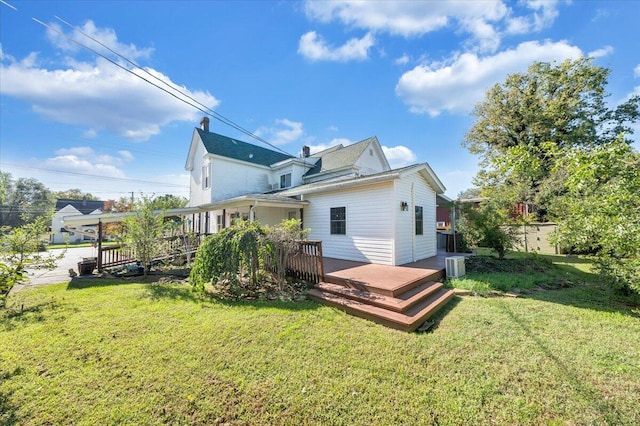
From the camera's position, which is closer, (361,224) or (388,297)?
(388,297)

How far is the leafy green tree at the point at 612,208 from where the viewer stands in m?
4.11

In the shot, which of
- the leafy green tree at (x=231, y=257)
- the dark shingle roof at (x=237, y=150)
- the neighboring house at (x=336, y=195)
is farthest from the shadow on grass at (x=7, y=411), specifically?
the dark shingle roof at (x=237, y=150)

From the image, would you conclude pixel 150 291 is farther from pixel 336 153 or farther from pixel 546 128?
pixel 546 128

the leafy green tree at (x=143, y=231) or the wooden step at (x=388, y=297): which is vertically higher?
the leafy green tree at (x=143, y=231)

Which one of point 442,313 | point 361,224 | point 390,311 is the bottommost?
point 442,313

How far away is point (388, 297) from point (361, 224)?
4135 mm

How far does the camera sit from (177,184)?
132 feet

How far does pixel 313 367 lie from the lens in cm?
322

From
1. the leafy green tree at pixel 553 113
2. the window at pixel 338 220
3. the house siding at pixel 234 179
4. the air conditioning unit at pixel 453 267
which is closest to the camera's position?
the air conditioning unit at pixel 453 267

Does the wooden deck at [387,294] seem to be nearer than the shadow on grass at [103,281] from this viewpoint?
Yes

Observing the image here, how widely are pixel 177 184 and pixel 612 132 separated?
51.9m

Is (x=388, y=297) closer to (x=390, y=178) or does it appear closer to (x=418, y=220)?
(x=390, y=178)

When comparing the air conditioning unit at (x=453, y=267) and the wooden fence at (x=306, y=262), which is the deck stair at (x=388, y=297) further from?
the air conditioning unit at (x=453, y=267)

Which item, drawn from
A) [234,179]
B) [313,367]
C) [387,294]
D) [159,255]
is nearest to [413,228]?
[387,294]
